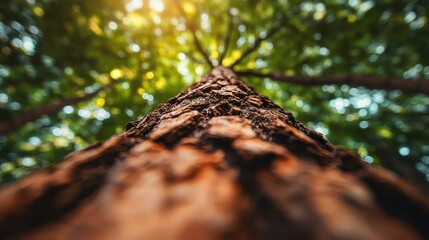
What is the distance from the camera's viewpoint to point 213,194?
55cm

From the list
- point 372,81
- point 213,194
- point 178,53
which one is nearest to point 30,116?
point 178,53

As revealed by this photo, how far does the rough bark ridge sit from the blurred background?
3.78 metres

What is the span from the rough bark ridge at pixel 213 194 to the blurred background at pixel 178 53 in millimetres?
3777

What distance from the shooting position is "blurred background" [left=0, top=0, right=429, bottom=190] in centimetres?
465

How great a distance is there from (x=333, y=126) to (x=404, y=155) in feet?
7.66

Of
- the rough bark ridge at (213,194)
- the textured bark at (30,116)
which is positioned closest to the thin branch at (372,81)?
the rough bark ridge at (213,194)

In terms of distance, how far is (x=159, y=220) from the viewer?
1.54 feet

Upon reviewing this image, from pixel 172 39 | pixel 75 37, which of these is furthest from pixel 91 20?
pixel 172 39

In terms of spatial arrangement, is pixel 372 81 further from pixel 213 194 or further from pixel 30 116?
pixel 30 116

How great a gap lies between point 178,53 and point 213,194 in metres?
5.73

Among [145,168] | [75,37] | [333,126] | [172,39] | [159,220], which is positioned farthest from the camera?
[333,126]

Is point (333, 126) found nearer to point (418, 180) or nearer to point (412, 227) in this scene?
point (418, 180)

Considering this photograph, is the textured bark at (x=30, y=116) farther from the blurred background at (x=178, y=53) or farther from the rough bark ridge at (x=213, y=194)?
the rough bark ridge at (x=213, y=194)

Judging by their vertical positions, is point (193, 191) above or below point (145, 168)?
below
